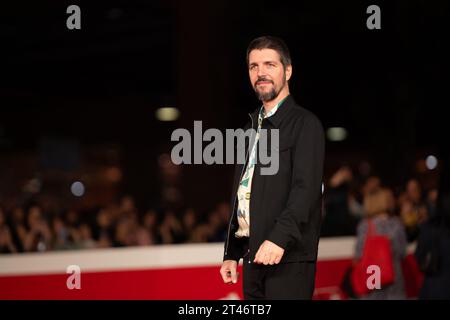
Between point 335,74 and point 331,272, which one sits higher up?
point 335,74

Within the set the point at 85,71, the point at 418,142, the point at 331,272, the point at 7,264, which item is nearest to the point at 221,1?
the point at 331,272

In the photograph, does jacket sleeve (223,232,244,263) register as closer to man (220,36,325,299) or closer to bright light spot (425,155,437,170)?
man (220,36,325,299)

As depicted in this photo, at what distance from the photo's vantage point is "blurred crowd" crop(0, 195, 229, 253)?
7.77 m

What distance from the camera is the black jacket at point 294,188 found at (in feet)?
9.39

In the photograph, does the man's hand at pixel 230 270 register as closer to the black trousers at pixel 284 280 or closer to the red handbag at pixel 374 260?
the black trousers at pixel 284 280

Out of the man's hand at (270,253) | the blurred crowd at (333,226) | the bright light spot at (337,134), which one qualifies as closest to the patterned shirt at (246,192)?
the man's hand at (270,253)

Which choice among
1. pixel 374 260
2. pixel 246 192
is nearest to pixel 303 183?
pixel 246 192

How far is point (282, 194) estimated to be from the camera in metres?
2.94

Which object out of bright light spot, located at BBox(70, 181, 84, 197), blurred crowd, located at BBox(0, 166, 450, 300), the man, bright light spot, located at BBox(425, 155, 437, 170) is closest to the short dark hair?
the man

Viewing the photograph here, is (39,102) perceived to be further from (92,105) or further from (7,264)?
(7,264)

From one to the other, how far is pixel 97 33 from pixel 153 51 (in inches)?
56.3

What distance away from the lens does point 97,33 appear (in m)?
15.2

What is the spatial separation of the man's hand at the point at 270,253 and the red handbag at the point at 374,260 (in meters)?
4.01

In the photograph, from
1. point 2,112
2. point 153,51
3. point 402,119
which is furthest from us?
point 2,112
